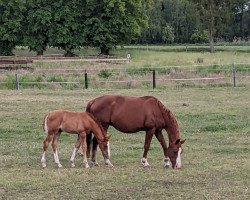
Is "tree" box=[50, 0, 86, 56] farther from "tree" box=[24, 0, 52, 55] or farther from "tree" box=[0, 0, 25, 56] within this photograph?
"tree" box=[0, 0, 25, 56]

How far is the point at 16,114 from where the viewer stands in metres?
19.8

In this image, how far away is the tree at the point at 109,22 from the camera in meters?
59.6

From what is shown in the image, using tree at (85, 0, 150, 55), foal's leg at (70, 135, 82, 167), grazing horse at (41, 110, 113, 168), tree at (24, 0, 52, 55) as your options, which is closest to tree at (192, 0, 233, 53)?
tree at (85, 0, 150, 55)

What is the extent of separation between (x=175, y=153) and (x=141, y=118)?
0.96 meters

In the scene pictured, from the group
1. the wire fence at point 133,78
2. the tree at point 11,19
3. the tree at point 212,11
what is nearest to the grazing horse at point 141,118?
the wire fence at point 133,78

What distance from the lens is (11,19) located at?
6022 centimetres

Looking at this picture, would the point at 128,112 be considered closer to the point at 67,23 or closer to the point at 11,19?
the point at 67,23

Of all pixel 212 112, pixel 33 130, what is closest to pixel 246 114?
pixel 212 112

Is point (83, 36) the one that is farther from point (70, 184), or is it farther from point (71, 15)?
point (70, 184)

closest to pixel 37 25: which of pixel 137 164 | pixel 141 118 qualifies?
pixel 137 164

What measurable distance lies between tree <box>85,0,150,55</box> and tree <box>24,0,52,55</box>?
4.16 m

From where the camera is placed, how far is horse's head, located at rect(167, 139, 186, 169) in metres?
11.1

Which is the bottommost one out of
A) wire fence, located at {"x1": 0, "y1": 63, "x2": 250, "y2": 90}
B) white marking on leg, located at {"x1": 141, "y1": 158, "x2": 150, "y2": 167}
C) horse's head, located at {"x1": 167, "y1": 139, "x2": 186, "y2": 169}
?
wire fence, located at {"x1": 0, "y1": 63, "x2": 250, "y2": 90}

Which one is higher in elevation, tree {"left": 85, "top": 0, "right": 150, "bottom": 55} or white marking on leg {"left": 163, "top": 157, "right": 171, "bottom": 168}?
tree {"left": 85, "top": 0, "right": 150, "bottom": 55}
